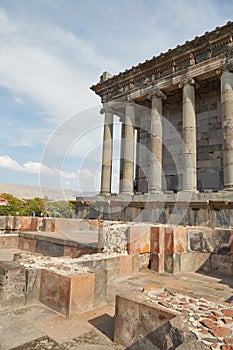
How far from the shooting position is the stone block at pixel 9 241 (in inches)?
373

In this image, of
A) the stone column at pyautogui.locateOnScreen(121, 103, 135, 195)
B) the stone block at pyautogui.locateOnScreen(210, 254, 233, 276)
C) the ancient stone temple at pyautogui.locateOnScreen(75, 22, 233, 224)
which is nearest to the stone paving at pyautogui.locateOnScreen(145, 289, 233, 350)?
the stone block at pyautogui.locateOnScreen(210, 254, 233, 276)

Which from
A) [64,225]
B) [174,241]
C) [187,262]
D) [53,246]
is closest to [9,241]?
[64,225]

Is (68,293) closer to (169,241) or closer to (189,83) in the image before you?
(169,241)

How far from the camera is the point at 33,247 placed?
8883 mm

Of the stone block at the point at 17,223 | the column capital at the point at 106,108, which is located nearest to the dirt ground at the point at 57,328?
the stone block at the point at 17,223

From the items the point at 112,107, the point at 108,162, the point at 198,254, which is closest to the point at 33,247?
the point at 198,254

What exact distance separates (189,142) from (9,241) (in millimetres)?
9512

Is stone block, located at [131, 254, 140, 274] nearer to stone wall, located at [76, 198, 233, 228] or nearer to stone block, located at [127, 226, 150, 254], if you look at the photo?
stone block, located at [127, 226, 150, 254]

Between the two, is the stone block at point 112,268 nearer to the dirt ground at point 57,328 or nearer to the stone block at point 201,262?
the dirt ground at point 57,328

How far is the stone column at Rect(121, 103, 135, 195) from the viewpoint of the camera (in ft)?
51.2

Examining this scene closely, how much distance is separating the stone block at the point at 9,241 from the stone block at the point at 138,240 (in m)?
5.62

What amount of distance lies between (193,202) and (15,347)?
32.6ft

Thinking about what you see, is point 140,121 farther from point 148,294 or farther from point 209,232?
point 148,294

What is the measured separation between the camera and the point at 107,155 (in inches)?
689
